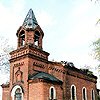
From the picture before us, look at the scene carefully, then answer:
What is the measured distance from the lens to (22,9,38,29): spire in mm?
26677

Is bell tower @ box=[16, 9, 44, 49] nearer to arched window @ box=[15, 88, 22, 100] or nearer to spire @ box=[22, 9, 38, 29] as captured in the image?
spire @ box=[22, 9, 38, 29]

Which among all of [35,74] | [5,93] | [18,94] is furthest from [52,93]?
[5,93]

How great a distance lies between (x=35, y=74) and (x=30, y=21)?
19.8ft

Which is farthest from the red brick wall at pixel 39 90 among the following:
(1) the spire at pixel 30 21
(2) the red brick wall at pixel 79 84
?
(1) the spire at pixel 30 21

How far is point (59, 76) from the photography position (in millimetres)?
26266

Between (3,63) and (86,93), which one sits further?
(86,93)

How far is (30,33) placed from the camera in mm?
26094

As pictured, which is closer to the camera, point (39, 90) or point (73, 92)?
point (39, 90)

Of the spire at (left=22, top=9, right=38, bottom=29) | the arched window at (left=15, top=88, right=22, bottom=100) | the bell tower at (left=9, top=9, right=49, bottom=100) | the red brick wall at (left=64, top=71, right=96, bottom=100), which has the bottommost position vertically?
the arched window at (left=15, top=88, right=22, bottom=100)

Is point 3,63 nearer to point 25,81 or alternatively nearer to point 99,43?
point 25,81

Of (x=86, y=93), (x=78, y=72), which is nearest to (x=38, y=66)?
(x=78, y=72)

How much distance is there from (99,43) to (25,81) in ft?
40.6

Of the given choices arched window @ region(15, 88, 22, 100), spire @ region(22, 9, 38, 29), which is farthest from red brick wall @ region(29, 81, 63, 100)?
Answer: spire @ region(22, 9, 38, 29)

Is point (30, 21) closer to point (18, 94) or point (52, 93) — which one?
point (18, 94)
